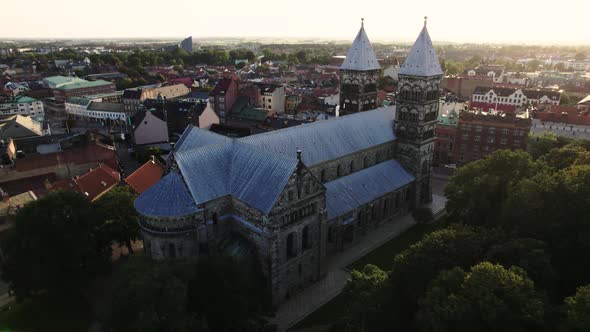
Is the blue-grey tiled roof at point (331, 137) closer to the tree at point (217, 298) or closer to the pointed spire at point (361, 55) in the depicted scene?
the pointed spire at point (361, 55)

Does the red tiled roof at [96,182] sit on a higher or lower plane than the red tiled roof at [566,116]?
lower

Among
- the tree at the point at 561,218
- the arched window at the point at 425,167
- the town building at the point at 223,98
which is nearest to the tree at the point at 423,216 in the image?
the arched window at the point at 425,167

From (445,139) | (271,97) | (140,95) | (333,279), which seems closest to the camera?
(333,279)

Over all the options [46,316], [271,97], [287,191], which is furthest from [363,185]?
[271,97]

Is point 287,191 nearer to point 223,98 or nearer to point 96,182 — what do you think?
point 96,182

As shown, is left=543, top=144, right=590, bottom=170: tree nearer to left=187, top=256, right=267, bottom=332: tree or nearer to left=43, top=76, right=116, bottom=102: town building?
left=187, top=256, right=267, bottom=332: tree

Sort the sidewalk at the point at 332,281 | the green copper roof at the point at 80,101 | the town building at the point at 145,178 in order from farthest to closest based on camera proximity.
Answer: the green copper roof at the point at 80,101 < the town building at the point at 145,178 < the sidewalk at the point at 332,281
